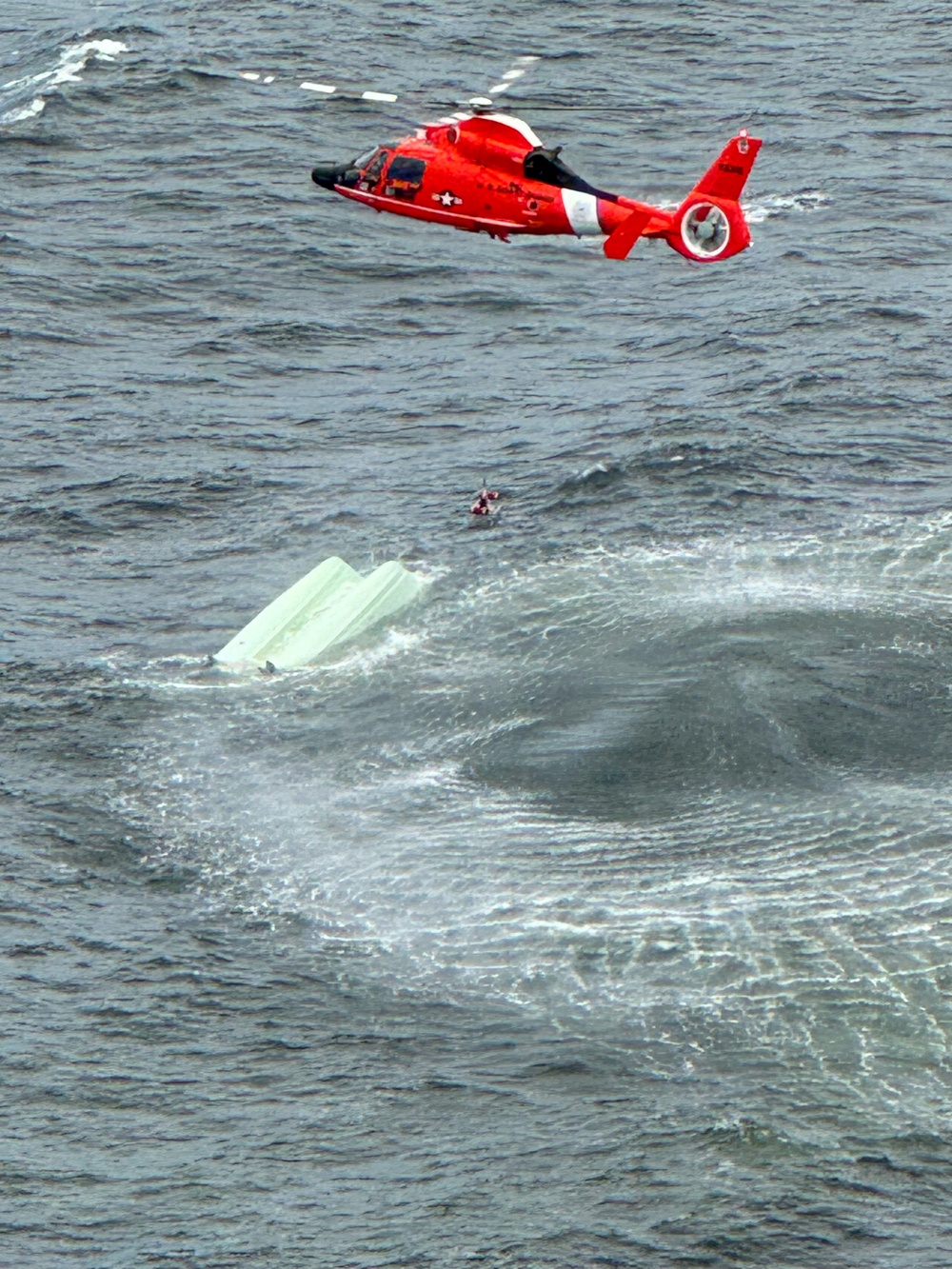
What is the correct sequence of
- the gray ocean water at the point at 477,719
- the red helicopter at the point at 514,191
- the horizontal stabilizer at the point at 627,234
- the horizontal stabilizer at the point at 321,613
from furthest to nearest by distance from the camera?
1. the horizontal stabilizer at the point at 321,613
2. the horizontal stabilizer at the point at 627,234
3. the red helicopter at the point at 514,191
4. the gray ocean water at the point at 477,719

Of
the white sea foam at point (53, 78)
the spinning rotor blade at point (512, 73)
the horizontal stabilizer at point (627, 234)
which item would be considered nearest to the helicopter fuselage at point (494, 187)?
the horizontal stabilizer at point (627, 234)

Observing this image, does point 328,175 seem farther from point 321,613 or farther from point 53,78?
point 53,78

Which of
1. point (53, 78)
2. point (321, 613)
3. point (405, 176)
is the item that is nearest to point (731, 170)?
point (405, 176)

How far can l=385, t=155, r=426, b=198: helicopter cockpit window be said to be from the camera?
78188 mm

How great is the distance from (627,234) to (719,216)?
3621 mm

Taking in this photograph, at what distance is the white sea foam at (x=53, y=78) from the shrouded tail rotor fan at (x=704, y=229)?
5732 centimetres

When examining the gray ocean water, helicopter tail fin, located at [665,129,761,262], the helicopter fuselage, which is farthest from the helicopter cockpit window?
helicopter tail fin, located at [665,129,761,262]

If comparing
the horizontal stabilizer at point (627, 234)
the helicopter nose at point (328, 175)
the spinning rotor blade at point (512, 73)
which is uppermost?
the helicopter nose at point (328, 175)

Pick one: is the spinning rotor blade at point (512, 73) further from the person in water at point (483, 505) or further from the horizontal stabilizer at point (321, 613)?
the horizontal stabilizer at point (321, 613)

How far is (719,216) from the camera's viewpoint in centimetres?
7200

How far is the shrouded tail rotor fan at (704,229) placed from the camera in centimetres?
7200

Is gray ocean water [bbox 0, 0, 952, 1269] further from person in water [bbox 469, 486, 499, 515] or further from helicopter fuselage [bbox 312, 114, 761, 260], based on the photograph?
helicopter fuselage [bbox 312, 114, 761, 260]

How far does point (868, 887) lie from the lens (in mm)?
60188

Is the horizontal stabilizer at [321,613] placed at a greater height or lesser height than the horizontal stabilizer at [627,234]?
lesser
